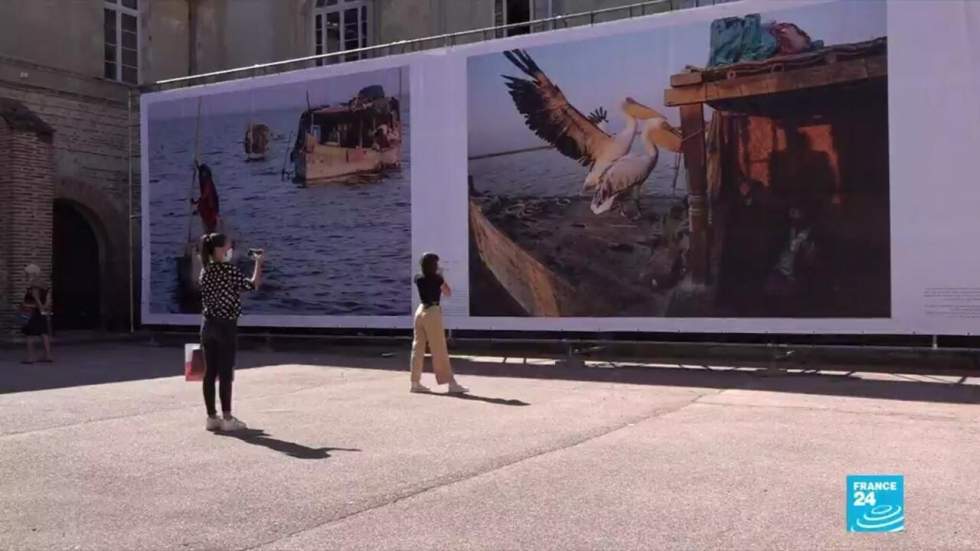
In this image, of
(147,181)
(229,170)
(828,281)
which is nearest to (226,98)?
(229,170)

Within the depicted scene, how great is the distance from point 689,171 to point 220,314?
26.5 feet

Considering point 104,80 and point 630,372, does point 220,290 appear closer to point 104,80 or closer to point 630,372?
point 630,372

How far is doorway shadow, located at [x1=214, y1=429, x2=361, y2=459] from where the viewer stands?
7.39 metres

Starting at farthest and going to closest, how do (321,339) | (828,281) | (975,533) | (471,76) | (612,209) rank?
(321,339) → (471,76) → (612,209) → (828,281) → (975,533)

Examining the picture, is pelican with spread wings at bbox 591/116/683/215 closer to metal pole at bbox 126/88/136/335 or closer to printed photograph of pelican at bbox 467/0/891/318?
printed photograph of pelican at bbox 467/0/891/318

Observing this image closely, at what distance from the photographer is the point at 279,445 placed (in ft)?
25.6

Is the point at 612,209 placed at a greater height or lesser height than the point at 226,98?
lesser

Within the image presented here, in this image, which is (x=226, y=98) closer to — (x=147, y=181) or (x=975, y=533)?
(x=147, y=181)

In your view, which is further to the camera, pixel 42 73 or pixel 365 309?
pixel 42 73

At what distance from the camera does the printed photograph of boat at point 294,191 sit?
653 inches

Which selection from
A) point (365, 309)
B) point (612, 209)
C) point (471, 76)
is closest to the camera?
point (612, 209)

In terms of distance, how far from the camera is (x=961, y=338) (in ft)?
42.4

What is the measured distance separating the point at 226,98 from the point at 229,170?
1.40 m

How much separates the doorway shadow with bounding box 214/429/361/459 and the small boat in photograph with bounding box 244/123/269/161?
10439mm
